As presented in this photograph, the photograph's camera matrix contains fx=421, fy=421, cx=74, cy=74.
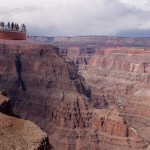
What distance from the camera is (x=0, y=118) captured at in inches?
1011

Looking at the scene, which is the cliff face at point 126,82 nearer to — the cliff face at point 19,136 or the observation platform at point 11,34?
the observation platform at point 11,34

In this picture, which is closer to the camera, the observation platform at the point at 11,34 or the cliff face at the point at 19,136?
the cliff face at the point at 19,136

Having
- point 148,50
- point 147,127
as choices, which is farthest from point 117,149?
point 148,50

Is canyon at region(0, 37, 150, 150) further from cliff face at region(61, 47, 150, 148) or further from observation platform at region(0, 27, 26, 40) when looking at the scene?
observation platform at region(0, 27, 26, 40)

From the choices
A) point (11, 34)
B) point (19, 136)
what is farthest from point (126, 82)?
point (19, 136)

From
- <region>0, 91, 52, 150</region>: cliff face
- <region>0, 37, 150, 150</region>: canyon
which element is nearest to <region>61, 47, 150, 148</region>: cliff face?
<region>0, 37, 150, 150</region>: canyon

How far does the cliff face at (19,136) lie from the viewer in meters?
22.7

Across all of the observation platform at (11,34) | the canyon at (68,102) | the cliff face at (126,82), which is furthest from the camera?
the cliff face at (126,82)

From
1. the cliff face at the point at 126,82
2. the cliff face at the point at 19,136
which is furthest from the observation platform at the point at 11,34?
the cliff face at the point at 126,82

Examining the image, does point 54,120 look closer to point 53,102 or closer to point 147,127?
point 53,102

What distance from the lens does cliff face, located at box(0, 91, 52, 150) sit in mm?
22688

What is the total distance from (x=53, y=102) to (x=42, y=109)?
327 cm

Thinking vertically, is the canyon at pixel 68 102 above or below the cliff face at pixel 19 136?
below

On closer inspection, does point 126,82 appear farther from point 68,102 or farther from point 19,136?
point 19,136
